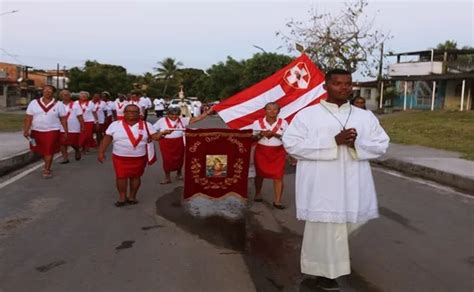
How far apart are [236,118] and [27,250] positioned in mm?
3828

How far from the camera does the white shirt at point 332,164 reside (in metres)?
4.49

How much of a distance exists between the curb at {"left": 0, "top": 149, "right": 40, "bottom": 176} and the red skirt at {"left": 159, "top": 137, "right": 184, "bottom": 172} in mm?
3676

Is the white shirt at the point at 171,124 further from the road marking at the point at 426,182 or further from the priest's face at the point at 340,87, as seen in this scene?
the priest's face at the point at 340,87

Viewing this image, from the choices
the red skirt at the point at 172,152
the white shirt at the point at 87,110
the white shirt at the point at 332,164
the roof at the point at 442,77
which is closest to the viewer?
the white shirt at the point at 332,164

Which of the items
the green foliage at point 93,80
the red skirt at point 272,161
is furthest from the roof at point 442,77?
the red skirt at point 272,161

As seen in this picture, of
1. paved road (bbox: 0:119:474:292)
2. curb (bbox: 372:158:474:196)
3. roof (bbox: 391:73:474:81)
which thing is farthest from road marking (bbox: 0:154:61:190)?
roof (bbox: 391:73:474:81)

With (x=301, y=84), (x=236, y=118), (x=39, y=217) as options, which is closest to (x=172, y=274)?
(x=39, y=217)

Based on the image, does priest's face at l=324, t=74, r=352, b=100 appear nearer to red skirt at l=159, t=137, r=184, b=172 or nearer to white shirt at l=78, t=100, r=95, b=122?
red skirt at l=159, t=137, r=184, b=172

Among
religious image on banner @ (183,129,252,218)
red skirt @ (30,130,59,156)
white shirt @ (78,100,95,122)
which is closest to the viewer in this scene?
religious image on banner @ (183,129,252,218)

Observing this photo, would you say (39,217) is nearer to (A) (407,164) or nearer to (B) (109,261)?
(B) (109,261)

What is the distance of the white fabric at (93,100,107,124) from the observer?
1662 cm

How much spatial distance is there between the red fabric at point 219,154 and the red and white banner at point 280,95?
31.7 inches

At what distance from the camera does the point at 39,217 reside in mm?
7688

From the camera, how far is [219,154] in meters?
7.96
